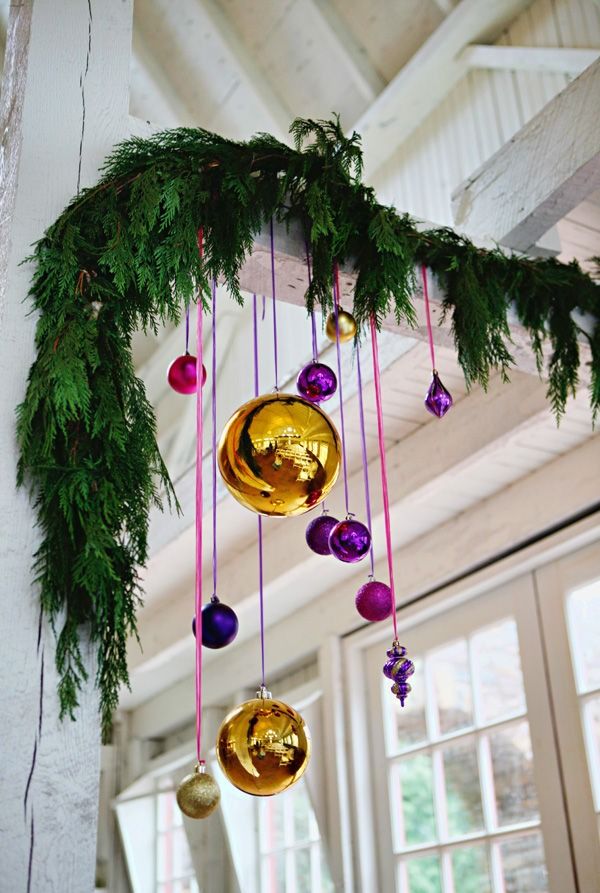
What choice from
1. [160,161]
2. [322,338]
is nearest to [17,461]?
[160,161]

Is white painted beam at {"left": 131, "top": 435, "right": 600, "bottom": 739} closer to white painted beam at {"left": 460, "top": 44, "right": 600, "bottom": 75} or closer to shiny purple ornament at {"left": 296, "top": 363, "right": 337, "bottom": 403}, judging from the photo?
white painted beam at {"left": 460, "top": 44, "right": 600, "bottom": 75}

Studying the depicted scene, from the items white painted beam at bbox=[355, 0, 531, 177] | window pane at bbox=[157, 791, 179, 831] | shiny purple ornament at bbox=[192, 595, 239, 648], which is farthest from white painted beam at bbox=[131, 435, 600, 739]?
shiny purple ornament at bbox=[192, 595, 239, 648]

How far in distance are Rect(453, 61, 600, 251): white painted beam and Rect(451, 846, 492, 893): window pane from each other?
1.83 m

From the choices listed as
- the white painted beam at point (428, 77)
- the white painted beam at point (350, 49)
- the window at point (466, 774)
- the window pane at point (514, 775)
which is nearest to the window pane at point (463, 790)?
the window at point (466, 774)

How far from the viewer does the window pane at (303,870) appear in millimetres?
3518

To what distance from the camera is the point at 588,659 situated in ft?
9.17

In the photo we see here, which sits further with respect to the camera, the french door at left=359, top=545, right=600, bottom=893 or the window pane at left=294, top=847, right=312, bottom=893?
the window pane at left=294, top=847, right=312, bottom=893

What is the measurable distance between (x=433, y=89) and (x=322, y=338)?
31.6 inches

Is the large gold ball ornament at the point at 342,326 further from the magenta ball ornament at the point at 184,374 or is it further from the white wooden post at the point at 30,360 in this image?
the white wooden post at the point at 30,360

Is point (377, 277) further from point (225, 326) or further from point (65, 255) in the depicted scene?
point (225, 326)

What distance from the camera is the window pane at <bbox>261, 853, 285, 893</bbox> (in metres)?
3.72

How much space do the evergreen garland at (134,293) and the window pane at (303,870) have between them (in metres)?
2.22

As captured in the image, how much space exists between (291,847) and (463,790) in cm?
84

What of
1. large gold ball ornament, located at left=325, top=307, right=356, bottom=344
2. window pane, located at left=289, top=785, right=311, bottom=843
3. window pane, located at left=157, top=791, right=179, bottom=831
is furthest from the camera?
window pane, located at left=157, top=791, right=179, bottom=831
